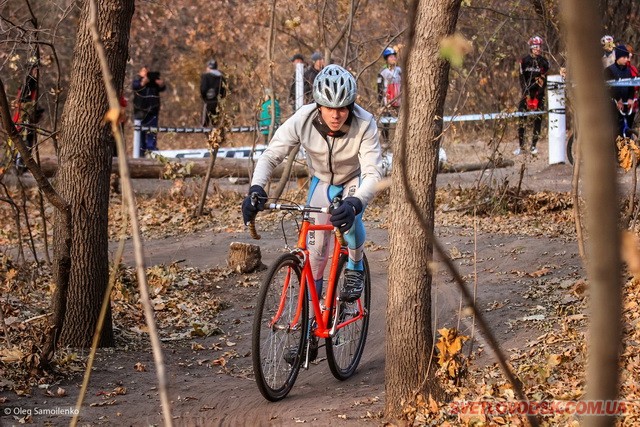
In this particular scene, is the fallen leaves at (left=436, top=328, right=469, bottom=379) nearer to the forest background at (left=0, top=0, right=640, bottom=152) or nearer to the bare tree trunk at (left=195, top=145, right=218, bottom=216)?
the bare tree trunk at (left=195, top=145, right=218, bottom=216)

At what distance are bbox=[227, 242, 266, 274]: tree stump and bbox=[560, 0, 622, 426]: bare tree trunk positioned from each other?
8.76 metres

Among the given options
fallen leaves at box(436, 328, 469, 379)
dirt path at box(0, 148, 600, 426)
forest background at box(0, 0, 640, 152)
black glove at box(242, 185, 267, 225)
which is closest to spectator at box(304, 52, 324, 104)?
forest background at box(0, 0, 640, 152)

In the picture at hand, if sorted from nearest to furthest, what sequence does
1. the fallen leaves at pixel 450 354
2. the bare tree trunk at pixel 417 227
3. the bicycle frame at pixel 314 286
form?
the bare tree trunk at pixel 417 227, the fallen leaves at pixel 450 354, the bicycle frame at pixel 314 286

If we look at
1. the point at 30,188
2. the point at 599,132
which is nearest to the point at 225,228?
the point at 30,188

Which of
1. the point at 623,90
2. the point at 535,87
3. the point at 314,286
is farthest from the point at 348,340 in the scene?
the point at 623,90

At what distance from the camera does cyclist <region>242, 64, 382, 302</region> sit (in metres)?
5.86

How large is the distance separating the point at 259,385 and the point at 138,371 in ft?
3.77

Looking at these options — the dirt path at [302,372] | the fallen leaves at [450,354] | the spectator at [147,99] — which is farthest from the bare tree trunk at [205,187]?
the fallen leaves at [450,354]

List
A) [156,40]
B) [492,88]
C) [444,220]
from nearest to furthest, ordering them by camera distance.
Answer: [444,220], [492,88], [156,40]

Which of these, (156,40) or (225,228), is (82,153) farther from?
(156,40)

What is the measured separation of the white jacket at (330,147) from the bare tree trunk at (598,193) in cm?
472

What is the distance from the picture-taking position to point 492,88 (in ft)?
64.2

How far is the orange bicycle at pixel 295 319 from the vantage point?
571 centimetres

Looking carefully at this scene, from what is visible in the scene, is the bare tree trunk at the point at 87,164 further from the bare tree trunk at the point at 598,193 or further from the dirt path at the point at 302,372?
the bare tree trunk at the point at 598,193
